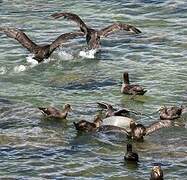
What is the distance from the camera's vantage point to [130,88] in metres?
17.7

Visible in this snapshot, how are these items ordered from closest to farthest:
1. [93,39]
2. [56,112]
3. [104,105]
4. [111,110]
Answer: [56,112] < [111,110] < [104,105] < [93,39]

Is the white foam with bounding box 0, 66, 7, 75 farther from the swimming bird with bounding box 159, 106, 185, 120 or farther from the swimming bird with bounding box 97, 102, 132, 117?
the swimming bird with bounding box 159, 106, 185, 120

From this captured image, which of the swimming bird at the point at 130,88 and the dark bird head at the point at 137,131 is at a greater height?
the swimming bird at the point at 130,88

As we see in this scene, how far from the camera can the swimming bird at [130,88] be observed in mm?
17578

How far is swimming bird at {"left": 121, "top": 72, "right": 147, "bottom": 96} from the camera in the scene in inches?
692

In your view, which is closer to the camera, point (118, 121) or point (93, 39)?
point (118, 121)

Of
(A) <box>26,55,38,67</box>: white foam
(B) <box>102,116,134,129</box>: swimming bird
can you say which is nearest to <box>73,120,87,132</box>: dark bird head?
(B) <box>102,116,134,129</box>: swimming bird

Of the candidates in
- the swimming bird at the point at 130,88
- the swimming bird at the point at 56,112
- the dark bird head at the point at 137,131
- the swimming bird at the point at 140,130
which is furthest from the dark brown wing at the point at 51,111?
the swimming bird at the point at 130,88

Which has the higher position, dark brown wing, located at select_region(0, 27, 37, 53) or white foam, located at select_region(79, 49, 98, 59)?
dark brown wing, located at select_region(0, 27, 37, 53)

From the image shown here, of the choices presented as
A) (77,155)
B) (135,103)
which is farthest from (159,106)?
(77,155)

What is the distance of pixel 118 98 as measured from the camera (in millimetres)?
17781

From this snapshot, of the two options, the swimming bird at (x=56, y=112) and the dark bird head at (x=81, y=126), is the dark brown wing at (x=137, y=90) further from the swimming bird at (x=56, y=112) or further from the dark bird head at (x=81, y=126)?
the dark bird head at (x=81, y=126)

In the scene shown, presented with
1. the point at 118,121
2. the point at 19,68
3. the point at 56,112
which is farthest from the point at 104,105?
the point at 19,68

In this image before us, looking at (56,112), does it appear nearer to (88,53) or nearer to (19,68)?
(19,68)
